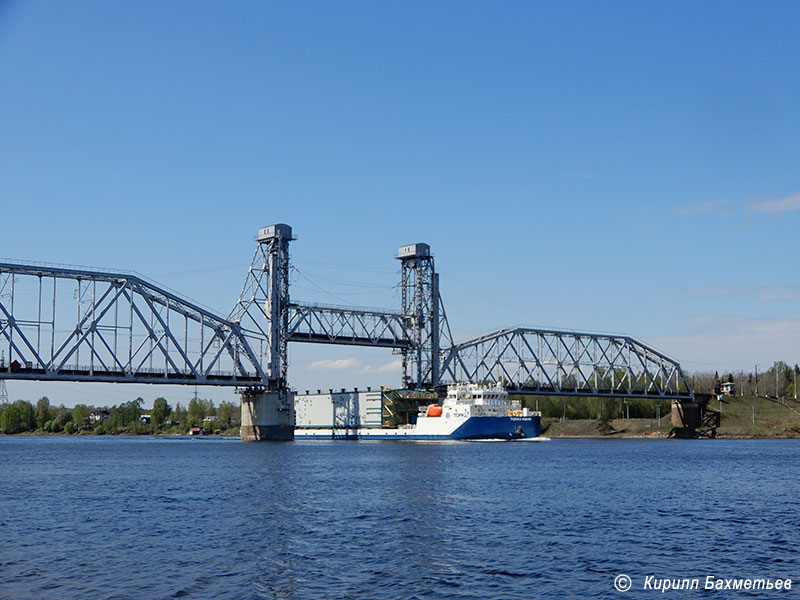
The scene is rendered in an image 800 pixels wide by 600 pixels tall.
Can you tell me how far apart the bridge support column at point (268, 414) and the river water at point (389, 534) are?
261 feet

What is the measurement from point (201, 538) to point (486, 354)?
150 meters

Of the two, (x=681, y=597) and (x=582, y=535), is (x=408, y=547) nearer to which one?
(x=582, y=535)

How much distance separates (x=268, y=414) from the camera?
15200 centimetres

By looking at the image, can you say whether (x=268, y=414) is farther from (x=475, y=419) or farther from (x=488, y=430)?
(x=488, y=430)

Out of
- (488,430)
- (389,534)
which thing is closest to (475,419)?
(488,430)

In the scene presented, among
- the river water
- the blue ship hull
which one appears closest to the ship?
the blue ship hull

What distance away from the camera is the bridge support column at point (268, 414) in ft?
498

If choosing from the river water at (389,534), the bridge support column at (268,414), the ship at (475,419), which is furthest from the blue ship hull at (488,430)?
the river water at (389,534)

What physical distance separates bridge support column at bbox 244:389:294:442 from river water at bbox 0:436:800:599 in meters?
79.6

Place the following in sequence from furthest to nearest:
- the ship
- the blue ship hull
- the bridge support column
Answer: the bridge support column → the ship → the blue ship hull

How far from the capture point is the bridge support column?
5979 inches

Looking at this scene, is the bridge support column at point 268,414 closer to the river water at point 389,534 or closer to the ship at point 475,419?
the ship at point 475,419

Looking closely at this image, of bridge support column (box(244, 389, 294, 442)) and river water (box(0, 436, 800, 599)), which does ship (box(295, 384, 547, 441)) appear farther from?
river water (box(0, 436, 800, 599))

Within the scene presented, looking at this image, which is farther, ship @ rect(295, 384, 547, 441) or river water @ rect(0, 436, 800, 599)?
ship @ rect(295, 384, 547, 441)
